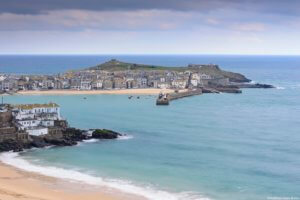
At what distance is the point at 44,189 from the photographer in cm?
3519

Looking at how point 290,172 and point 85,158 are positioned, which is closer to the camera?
point 290,172

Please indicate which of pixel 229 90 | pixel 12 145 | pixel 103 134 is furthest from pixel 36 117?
pixel 229 90

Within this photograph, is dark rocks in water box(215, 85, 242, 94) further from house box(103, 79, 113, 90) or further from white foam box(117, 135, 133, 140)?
white foam box(117, 135, 133, 140)

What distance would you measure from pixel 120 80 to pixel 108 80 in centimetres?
248

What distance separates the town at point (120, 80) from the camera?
110 m

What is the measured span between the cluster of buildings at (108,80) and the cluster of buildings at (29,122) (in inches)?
2025

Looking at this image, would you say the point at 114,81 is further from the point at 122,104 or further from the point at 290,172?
the point at 290,172

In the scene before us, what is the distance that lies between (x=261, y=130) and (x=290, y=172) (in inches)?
766

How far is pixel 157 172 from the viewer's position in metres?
39.6

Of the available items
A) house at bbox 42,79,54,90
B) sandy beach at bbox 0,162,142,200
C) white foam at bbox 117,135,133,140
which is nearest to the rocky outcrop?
white foam at bbox 117,135,133,140

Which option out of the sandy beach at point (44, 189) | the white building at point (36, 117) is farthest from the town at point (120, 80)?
the sandy beach at point (44, 189)

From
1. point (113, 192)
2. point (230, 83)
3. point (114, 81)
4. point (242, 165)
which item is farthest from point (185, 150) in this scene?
point (230, 83)

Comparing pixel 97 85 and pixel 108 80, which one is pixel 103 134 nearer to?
pixel 97 85

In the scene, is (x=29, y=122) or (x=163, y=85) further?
(x=163, y=85)
